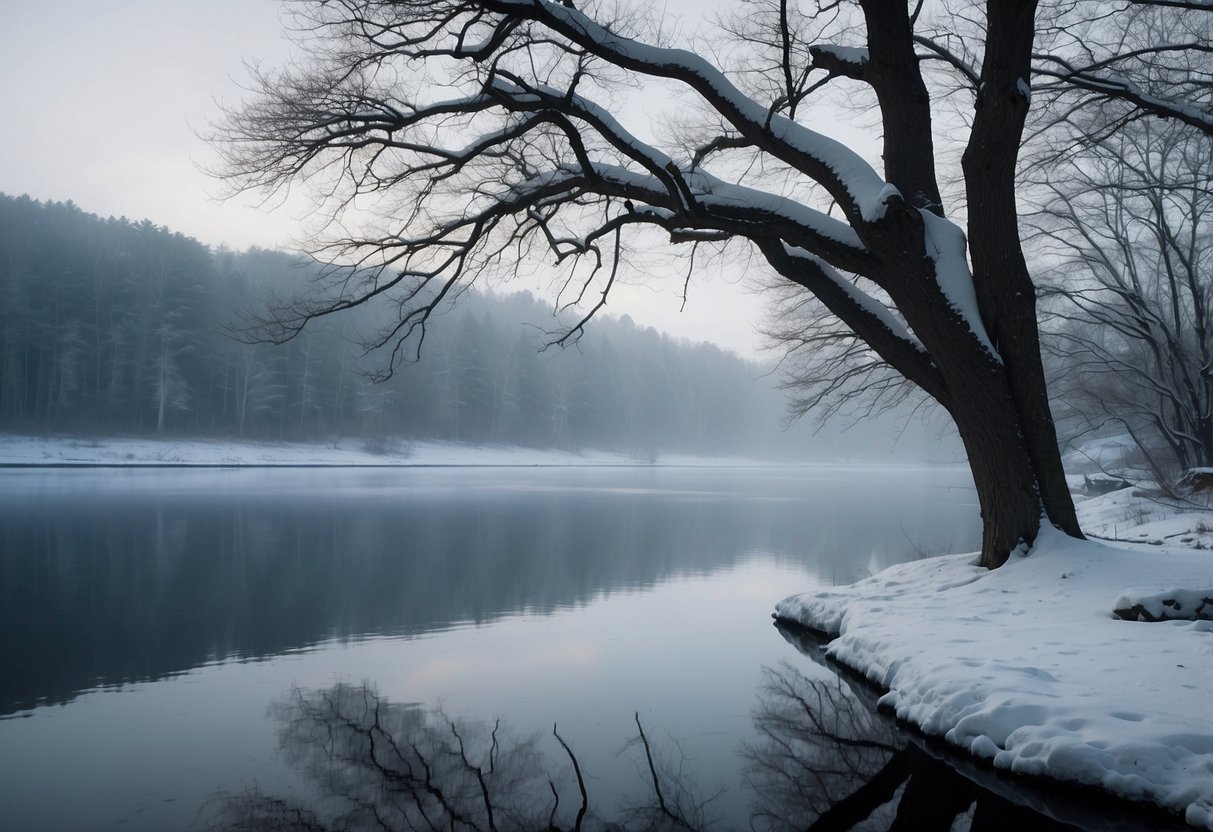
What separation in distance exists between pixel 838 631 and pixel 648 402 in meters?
71.3

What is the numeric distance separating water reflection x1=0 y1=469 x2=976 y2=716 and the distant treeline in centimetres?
1263

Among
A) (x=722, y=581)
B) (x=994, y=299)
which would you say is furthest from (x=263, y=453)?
(x=994, y=299)

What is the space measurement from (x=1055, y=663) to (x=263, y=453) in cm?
4522

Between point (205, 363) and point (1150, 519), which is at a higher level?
point (205, 363)

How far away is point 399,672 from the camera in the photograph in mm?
6797

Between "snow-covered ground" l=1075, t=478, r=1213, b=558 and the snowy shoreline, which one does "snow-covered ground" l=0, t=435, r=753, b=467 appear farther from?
"snow-covered ground" l=1075, t=478, r=1213, b=558

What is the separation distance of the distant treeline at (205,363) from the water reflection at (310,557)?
1263 cm

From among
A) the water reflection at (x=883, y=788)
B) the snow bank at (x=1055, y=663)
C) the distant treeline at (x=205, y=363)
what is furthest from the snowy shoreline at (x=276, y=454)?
the water reflection at (x=883, y=788)

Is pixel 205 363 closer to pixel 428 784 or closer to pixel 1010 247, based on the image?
pixel 1010 247

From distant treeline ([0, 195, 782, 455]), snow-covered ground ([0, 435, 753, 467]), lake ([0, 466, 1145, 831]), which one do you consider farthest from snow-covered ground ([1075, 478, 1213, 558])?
snow-covered ground ([0, 435, 753, 467])

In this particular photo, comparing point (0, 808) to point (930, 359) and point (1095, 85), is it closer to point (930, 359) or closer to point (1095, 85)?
point (930, 359)

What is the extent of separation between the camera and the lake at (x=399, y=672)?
14.4 ft

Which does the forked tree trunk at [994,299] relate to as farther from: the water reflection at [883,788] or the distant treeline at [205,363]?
the distant treeline at [205,363]

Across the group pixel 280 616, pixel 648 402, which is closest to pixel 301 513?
pixel 280 616
